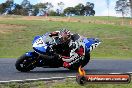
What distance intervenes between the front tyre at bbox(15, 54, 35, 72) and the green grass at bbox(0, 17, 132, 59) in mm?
14393

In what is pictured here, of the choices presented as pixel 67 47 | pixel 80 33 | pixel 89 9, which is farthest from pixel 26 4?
pixel 67 47

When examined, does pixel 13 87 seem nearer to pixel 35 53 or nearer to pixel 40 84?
pixel 40 84

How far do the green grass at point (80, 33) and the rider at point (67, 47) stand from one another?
1369 cm

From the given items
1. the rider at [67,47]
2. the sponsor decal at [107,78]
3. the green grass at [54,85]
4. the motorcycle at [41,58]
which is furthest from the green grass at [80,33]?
the sponsor decal at [107,78]

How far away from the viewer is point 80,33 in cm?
4191

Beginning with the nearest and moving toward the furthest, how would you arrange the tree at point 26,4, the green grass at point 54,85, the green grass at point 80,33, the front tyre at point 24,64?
1. the green grass at point 54,85
2. the front tyre at point 24,64
3. the green grass at point 80,33
4. the tree at point 26,4

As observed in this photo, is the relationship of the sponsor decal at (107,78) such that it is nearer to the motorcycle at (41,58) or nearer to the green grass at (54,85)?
the green grass at (54,85)

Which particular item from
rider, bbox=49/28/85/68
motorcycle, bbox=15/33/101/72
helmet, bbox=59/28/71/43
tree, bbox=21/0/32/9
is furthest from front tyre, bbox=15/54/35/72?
tree, bbox=21/0/32/9

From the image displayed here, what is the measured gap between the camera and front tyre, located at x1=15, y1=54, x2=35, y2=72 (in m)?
13.9

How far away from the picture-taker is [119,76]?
648 centimetres

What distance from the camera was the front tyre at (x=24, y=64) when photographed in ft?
45.6

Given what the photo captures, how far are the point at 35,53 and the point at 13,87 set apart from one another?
4396mm

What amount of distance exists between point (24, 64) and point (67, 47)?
4.89ft

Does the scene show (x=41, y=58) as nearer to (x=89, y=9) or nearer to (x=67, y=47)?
(x=67, y=47)
